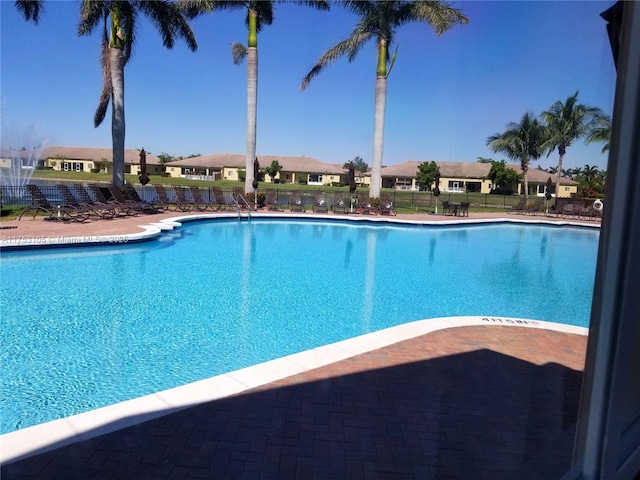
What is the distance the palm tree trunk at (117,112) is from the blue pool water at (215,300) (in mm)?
5267

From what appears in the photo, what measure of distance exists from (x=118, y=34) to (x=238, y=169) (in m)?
34.3

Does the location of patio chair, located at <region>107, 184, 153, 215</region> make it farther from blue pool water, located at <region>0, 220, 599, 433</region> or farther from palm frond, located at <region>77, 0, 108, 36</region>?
palm frond, located at <region>77, 0, 108, 36</region>

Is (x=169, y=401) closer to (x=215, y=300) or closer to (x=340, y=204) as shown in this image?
(x=215, y=300)

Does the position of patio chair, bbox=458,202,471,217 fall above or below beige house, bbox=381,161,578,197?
below

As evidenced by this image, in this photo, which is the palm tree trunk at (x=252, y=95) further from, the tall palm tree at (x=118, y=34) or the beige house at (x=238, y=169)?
the beige house at (x=238, y=169)

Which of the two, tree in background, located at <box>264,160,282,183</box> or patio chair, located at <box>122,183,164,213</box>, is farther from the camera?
tree in background, located at <box>264,160,282,183</box>

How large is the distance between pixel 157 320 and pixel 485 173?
4399cm

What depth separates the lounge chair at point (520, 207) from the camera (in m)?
24.0

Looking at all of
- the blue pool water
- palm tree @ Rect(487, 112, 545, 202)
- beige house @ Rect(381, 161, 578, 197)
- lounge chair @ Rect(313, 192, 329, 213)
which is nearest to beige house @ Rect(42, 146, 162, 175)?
beige house @ Rect(381, 161, 578, 197)

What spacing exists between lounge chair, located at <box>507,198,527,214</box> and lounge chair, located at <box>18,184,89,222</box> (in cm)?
2096

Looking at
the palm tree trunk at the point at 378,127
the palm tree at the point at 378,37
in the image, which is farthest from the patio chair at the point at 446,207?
the palm tree at the point at 378,37

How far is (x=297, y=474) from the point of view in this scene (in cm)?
232

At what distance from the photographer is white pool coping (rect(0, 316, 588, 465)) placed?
8.16 ft

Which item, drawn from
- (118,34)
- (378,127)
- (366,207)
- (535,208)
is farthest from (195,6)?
(535,208)
